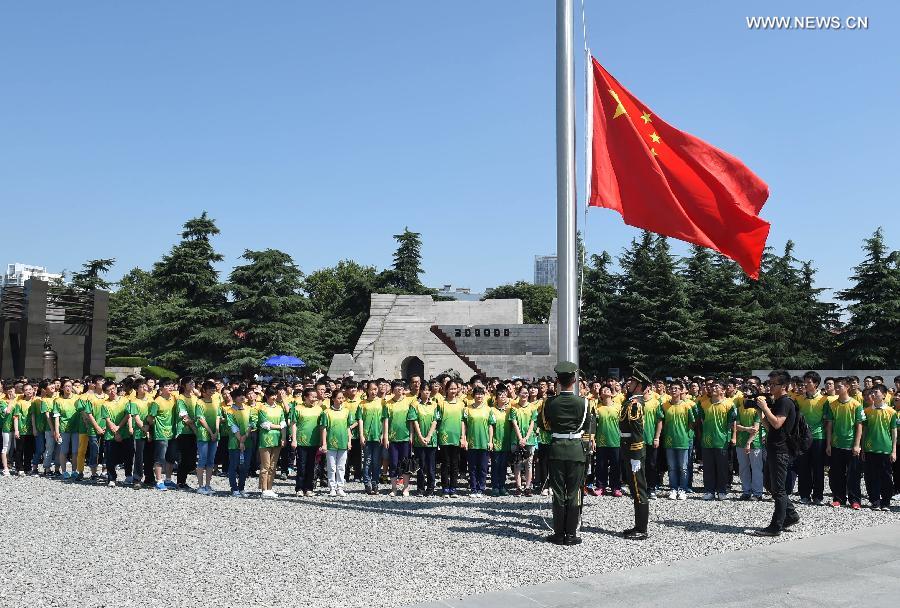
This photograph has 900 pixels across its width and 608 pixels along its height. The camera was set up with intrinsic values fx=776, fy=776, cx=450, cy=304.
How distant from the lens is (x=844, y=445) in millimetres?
11422

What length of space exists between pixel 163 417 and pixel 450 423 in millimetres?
4676

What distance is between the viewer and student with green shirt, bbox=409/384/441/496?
1225cm

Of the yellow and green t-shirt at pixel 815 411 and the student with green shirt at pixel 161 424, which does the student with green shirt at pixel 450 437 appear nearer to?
the student with green shirt at pixel 161 424

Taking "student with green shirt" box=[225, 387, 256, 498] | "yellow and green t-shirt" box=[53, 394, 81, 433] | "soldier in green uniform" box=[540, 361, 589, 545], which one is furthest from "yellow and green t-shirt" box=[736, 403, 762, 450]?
"yellow and green t-shirt" box=[53, 394, 81, 433]

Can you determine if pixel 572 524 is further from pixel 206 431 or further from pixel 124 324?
pixel 124 324

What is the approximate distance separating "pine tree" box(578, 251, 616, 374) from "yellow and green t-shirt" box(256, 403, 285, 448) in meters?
30.3

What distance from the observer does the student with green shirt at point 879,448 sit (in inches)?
436

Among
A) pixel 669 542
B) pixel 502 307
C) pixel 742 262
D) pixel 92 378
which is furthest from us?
pixel 502 307

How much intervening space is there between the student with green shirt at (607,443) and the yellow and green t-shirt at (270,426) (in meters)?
4.96

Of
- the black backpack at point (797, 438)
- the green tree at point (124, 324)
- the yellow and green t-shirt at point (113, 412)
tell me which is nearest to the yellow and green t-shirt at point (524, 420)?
the black backpack at point (797, 438)

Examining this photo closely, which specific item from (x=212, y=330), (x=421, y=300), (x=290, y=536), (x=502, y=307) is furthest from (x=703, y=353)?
(x=290, y=536)

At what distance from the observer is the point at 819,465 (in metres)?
11.6

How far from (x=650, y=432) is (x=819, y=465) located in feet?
8.16

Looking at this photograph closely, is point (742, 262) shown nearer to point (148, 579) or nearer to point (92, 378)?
point (148, 579)
